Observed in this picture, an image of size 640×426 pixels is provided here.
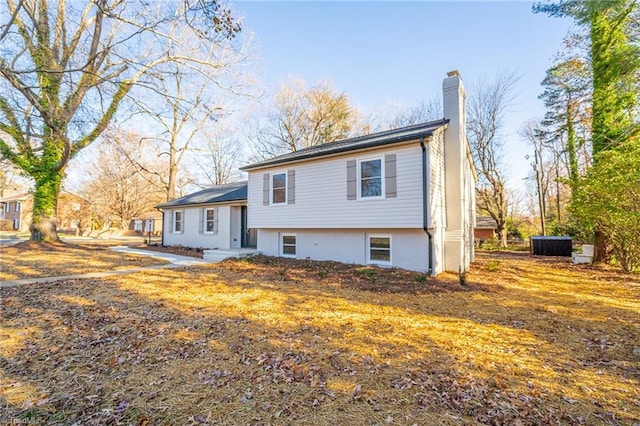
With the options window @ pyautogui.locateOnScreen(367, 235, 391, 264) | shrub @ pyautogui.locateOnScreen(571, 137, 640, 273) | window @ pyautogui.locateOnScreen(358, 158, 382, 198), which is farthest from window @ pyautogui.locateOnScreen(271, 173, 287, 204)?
shrub @ pyautogui.locateOnScreen(571, 137, 640, 273)

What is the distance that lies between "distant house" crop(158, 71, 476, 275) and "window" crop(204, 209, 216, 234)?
417 cm

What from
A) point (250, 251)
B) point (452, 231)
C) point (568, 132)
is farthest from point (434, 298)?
point (568, 132)

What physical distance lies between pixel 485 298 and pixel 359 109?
2122cm

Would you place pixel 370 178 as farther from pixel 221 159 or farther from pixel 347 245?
pixel 221 159

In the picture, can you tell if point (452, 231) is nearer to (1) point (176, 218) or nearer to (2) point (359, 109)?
(1) point (176, 218)

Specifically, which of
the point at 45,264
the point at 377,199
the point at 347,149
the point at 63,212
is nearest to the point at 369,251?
the point at 377,199

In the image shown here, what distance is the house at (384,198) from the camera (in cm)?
898

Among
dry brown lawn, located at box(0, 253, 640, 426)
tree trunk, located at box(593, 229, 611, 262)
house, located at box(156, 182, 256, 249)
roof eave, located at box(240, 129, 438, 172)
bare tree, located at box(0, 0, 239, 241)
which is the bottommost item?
dry brown lawn, located at box(0, 253, 640, 426)

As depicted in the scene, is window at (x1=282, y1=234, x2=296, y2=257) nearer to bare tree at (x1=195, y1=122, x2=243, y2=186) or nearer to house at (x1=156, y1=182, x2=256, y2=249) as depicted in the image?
house at (x1=156, y1=182, x2=256, y2=249)

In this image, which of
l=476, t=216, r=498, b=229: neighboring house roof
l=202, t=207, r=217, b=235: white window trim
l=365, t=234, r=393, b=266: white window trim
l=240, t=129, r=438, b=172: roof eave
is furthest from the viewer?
l=476, t=216, r=498, b=229: neighboring house roof

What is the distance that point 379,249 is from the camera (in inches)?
404

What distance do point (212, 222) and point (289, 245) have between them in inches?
237

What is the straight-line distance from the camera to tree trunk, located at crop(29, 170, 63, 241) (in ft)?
52.1

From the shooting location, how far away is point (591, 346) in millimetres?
4195
